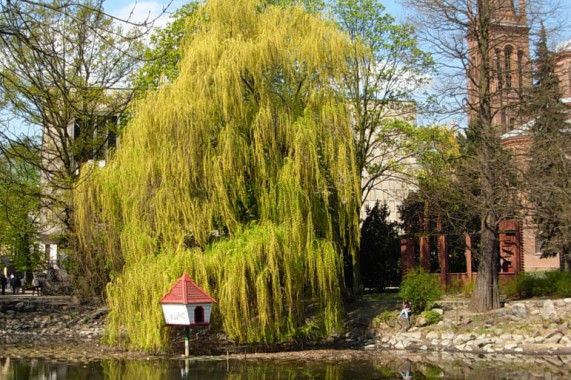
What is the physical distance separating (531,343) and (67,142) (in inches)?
836

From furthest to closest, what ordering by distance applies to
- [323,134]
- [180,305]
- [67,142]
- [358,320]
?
[67,142] < [358,320] < [323,134] < [180,305]

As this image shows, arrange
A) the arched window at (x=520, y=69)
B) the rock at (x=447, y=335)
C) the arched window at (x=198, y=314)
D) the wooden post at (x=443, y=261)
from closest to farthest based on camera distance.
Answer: the arched window at (x=198, y=314)
the rock at (x=447, y=335)
the arched window at (x=520, y=69)
the wooden post at (x=443, y=261)

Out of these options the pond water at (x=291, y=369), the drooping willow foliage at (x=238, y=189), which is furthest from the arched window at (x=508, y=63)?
the pond water at (x=291, y=369)

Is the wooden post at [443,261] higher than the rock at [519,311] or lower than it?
higher

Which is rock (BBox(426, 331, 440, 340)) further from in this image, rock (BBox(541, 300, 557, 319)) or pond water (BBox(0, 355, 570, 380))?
rock (BBox(541, 300, 557, 319))

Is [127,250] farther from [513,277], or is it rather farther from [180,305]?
[513,277]

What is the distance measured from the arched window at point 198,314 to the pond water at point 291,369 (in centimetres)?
111

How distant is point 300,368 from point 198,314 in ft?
9.64

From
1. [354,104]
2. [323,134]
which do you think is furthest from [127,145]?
[354,104]

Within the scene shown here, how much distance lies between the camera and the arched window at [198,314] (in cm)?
1608

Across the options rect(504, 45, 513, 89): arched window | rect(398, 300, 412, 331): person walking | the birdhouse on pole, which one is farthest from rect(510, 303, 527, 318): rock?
the birdhouse on pole

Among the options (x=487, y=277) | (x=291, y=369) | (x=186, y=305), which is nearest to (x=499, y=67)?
(x=487, y=277)

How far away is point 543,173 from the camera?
2152cm

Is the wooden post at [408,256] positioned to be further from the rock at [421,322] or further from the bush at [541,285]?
the rock at [421,322]
